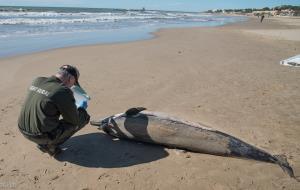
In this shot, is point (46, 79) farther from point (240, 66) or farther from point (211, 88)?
point (240, 66)

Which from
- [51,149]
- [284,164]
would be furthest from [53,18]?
[284,164]

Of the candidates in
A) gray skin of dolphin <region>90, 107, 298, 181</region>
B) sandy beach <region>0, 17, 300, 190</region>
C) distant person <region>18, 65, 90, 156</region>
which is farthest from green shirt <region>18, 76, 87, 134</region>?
gray skin of dolphin <region>90, 107, 298, 181</region>

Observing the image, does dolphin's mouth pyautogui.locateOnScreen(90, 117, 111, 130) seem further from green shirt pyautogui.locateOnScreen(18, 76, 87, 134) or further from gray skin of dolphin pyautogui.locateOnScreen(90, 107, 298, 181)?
green shirt pyautogui.locateOnScreen(18, 76, 87, 134)

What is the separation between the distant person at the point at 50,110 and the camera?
4543 mm

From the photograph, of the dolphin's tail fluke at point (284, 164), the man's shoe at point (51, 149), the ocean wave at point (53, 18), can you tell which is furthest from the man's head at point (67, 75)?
the ocean wave at point (53, 18)

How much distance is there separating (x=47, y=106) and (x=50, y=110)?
83mm

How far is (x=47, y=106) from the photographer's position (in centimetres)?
454

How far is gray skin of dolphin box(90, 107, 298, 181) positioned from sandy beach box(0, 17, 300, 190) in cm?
10

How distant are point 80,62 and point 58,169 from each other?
24.5ft

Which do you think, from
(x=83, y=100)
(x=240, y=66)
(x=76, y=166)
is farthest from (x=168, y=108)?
(x=240, y=66)

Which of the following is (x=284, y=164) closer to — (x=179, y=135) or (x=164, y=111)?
(x=179, y=135)

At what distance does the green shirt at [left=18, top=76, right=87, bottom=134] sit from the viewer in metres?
4.53

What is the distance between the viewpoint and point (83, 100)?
5.31m

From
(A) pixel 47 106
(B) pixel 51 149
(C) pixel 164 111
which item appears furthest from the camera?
(C) pixel 164 111
